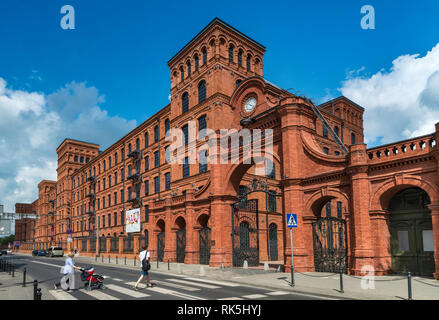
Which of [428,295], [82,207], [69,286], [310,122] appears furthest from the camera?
[82,207]

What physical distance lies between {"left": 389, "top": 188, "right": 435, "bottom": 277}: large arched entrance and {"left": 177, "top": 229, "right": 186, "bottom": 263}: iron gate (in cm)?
1755

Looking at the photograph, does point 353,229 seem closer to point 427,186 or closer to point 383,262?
point 383,262

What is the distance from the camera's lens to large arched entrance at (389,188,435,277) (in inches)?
673

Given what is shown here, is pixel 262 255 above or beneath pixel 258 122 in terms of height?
beneath

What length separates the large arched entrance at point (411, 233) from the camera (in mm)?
17094

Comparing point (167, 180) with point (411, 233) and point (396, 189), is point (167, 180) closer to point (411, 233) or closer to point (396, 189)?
point (396, 189)

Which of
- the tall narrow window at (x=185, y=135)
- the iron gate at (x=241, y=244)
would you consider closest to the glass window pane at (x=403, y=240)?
the iron gate at (x=241, y=244)

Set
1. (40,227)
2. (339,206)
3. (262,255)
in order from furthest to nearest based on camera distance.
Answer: (40,227) → (339,206) → (262,255)

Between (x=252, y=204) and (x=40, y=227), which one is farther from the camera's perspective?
(x=40, y=227)

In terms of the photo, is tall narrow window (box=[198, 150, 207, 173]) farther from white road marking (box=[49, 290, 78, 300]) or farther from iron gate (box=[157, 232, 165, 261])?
white road marking (box=[49, 290, 78, 300])

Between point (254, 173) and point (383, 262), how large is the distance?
18.9m

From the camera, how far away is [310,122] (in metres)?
23.1

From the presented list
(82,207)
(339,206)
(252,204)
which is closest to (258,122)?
(252,204)

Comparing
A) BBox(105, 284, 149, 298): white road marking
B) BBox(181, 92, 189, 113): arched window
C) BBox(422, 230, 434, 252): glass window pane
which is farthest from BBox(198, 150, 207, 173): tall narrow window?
BBox(422, 230, 434, 252): glass window pane
